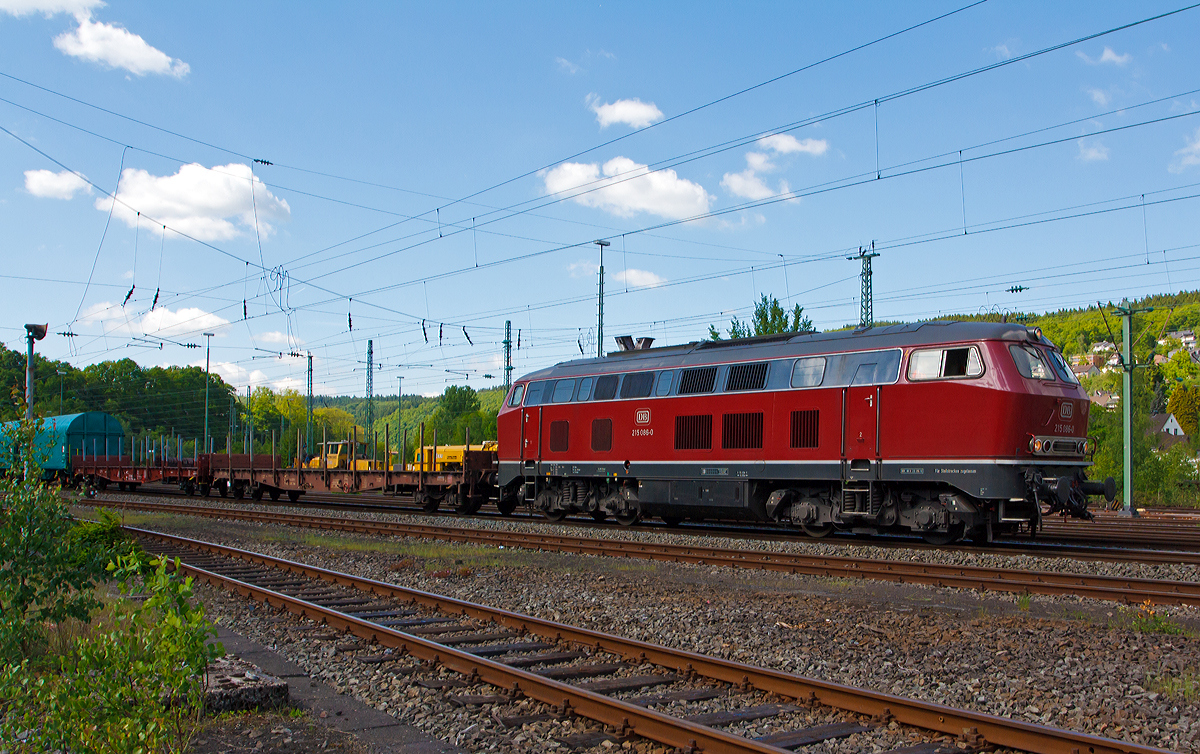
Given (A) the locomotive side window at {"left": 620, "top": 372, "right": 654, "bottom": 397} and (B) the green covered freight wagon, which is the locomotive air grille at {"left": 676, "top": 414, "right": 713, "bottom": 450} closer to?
(A) the locomotive side window at {"left": 620, "top": 372, "right": 654, "bottom": 397}

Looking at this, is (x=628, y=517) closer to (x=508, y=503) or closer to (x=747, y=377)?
(x=508, y=503)

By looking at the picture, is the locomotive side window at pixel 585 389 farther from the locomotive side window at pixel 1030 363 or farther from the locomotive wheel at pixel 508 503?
the locomotive side window at pixel 1030 363

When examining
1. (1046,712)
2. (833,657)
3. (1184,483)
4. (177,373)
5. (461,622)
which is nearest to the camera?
(1046,712)

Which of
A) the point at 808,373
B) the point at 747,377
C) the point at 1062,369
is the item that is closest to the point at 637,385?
the point at 747,377

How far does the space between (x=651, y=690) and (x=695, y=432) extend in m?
12.1

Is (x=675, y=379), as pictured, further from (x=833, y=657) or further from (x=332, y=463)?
(x=332, y=463)

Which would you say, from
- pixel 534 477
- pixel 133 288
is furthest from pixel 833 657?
pixel 133 288

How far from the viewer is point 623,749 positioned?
5750 millimetres

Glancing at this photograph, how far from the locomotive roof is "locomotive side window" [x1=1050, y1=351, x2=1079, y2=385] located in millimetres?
357

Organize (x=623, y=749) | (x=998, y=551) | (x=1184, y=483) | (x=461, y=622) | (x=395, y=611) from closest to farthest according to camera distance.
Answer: (x=623, y=749), (x=461, y=622), (x=395, y=611), (x=998, y=551), (x=1184, y=483)

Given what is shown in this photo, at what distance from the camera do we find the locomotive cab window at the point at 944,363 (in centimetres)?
1486

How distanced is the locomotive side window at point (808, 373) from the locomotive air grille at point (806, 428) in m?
0.53

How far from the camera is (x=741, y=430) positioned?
17984mm

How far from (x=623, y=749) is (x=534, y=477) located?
1723 centimetres
